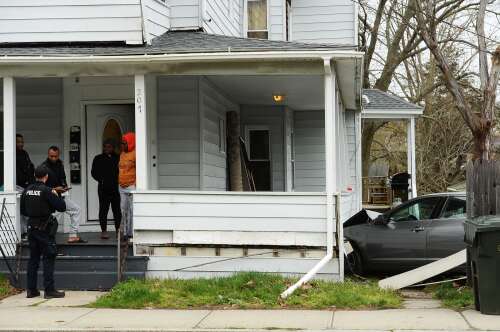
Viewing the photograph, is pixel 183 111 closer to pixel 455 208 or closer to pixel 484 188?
pixel 455 208

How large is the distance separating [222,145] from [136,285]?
16.7ft

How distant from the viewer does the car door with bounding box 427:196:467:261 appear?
10.4m

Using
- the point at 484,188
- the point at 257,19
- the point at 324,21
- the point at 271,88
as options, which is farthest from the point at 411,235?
the point at 324,21

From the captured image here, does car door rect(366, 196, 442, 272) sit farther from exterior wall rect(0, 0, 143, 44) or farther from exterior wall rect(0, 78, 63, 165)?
exterior wall rect(0, 78, 63, 165)

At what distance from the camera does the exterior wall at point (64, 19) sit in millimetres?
11688

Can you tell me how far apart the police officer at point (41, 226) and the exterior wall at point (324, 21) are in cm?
1104

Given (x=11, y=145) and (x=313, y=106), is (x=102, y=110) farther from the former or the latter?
(x=313, y=106)

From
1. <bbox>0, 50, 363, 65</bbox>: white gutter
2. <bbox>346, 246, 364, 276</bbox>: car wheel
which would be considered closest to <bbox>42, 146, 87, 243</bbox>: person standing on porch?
<bbox>0, 50, 363, 65</bbox>: white gutter

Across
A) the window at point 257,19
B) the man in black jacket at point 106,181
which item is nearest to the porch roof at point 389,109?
the window at point 257,19

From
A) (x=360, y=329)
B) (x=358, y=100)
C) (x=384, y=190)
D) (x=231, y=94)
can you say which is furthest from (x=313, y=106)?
(x=384, y=190)

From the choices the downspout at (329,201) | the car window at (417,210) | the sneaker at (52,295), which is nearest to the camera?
the sneaker at (52,295)

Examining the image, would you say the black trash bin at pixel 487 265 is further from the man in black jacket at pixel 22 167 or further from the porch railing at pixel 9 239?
the man in black jacket at pixel 22 167

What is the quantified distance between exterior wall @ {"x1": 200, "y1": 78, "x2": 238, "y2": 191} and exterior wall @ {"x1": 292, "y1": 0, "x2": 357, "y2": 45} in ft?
18.0

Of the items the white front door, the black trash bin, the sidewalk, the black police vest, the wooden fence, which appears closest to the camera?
the sidewalk
